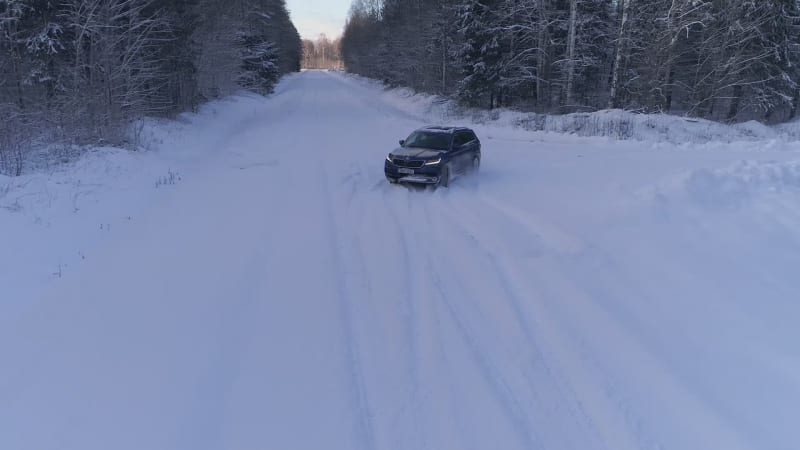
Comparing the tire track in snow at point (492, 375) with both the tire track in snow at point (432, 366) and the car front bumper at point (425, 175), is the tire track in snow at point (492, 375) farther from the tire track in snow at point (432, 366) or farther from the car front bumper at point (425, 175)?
the car front bumper at point (425, 175)

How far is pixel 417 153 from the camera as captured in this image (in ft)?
40.6

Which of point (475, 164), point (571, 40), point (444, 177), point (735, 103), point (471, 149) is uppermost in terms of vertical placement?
point (571, 40)

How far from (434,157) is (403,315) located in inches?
279

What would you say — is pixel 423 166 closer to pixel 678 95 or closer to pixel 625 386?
pixel 625 386

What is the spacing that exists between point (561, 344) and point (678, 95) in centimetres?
3414

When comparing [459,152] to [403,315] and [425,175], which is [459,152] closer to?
[425,175]

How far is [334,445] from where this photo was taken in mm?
3621

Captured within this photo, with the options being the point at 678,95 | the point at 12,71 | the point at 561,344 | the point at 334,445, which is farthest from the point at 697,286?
the point at 678,95

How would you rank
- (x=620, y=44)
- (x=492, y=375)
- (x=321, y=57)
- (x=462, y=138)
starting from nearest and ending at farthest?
(x=492, y=375), (x=462, y=138), (x=620, y=44), (x=321, y=57)

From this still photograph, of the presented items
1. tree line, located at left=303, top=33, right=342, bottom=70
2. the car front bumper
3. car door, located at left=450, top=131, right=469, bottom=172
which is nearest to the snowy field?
the car front bumper

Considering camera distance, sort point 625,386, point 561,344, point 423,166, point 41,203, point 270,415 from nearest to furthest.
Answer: point 270,415
point 625,386
point 561,344
point 41,203
point 423,166

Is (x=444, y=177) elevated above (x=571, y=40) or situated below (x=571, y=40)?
below

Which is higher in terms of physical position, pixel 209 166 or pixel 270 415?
pixel 209 166

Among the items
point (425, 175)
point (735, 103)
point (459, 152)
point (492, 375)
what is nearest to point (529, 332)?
point (492, 375)
